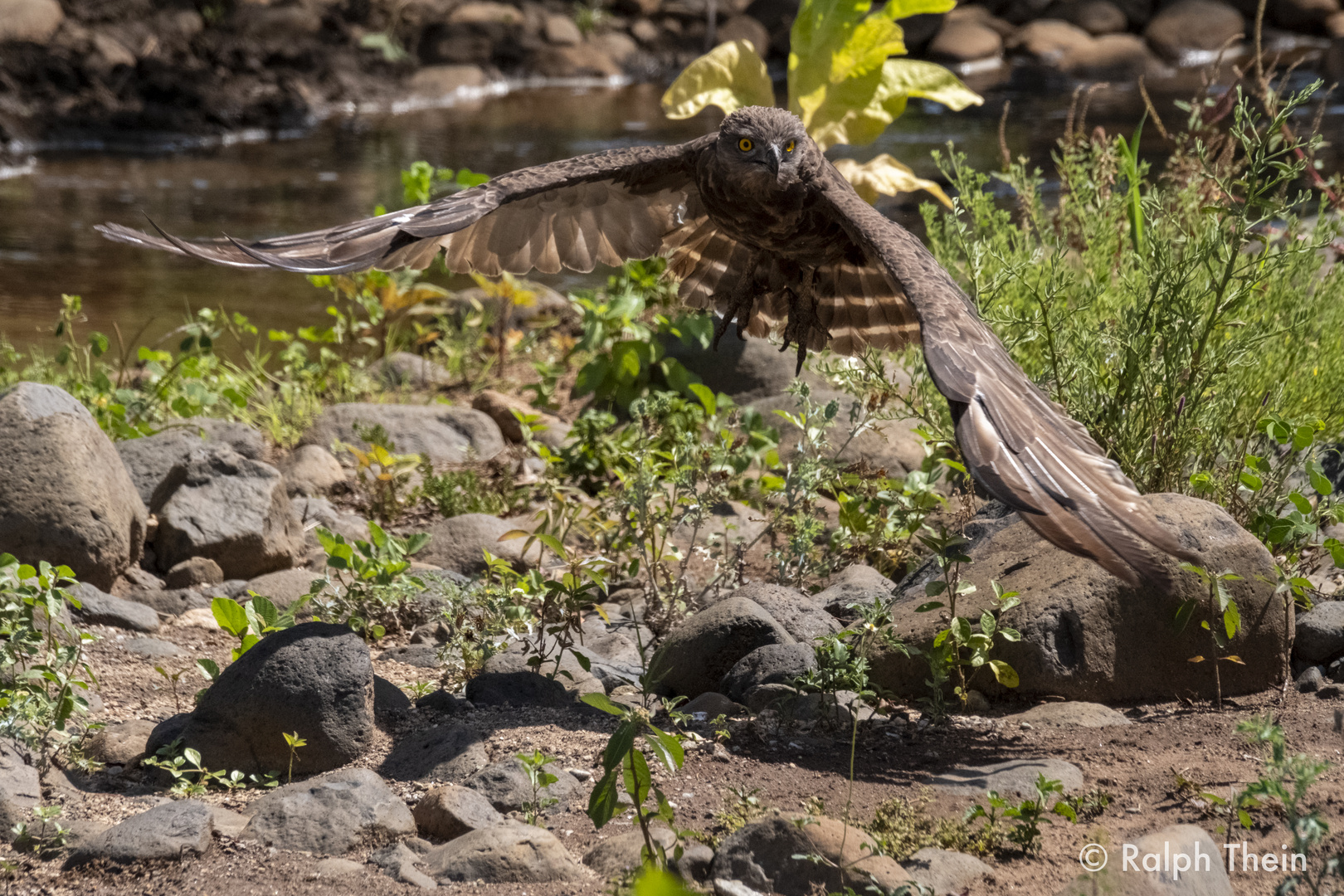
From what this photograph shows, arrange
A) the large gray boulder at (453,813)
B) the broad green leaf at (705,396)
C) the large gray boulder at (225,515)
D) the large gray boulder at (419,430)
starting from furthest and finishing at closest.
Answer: the large gray boulder at (419,430) < the broad green leaf at (705,396) < the large gray boulder at (225,515) < the large gray boulder at (453,813)

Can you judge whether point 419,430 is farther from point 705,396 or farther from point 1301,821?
point 1301,821

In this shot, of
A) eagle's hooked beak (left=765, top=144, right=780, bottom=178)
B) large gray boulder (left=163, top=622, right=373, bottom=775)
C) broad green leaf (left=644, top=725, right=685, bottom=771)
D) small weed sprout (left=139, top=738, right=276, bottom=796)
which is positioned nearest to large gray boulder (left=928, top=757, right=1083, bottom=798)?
broad green leaf (left=644, top=725, right=685, bottom=771)

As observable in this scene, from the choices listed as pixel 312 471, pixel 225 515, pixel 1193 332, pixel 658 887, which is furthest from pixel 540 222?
pixel 658 887

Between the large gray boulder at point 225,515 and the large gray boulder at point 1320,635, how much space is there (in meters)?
3.74

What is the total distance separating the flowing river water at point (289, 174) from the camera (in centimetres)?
947

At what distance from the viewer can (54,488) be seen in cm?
429

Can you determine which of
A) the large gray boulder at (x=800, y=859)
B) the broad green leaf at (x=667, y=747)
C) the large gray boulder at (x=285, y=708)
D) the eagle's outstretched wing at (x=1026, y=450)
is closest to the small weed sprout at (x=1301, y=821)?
the eagle's outstretched wing at (x=1026, y=450)

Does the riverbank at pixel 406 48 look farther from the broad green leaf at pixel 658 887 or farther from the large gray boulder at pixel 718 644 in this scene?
the broad green leaf at pixel 658 887

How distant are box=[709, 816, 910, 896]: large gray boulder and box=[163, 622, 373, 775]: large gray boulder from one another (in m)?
1.19

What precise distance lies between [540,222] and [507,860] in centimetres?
281

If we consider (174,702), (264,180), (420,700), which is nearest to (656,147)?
(420,700)

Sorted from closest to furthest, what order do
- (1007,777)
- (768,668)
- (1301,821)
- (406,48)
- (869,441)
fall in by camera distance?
1. (1301,821)
2. (1007,777)
3. (768,668)
4. (869,441)
5. (406,48)

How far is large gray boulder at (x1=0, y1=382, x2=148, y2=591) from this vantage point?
4.26m

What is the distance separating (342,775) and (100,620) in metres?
1.60
